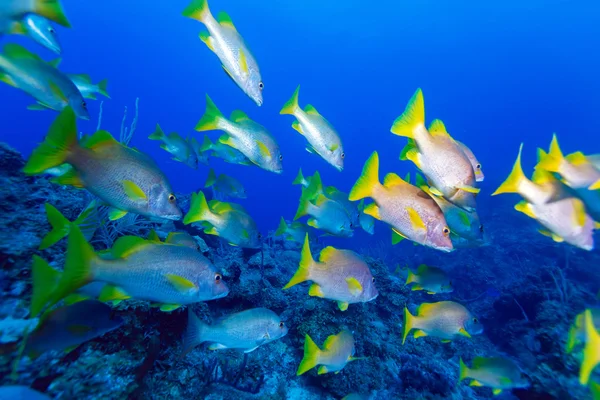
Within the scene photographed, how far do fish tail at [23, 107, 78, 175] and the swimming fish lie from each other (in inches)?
24.6

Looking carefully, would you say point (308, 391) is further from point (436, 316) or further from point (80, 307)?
point (80, 307)

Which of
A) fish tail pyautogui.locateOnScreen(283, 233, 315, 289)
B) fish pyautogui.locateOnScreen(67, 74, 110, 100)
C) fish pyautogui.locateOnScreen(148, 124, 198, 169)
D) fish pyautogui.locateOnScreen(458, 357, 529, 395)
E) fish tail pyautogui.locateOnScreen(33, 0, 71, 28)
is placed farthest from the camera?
fish pyautogui.locateOnScreen(148, 124, 198, 169)

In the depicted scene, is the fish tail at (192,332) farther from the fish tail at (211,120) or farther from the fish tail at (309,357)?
the fish tail at (211,120)

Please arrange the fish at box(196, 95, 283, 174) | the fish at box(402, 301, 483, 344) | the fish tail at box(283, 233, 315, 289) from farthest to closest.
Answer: the fish at box(196, 95, 283, 174), the fish at box(402, 301, 483, 344), the fish tail at box(283, 233, 315, 289)

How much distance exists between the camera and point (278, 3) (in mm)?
102188

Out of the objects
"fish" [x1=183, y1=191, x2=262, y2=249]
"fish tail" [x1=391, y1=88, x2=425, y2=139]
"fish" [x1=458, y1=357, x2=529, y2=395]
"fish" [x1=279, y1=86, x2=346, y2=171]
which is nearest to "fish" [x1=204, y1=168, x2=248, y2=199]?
"fish" [x1=183, y1=191, x2=262, y2=249]

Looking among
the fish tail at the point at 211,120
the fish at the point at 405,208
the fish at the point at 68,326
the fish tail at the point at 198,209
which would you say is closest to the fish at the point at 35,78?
the fish tail at the point at 211,120

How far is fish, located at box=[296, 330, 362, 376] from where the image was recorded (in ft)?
11.2

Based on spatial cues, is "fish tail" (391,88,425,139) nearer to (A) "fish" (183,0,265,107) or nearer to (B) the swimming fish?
(A) "fish" (183,0,265,107)

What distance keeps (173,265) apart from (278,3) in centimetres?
12313

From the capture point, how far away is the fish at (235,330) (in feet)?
9.75

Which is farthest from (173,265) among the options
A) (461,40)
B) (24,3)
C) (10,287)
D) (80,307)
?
(461,40)

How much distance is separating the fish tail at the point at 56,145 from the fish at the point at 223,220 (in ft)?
6.12

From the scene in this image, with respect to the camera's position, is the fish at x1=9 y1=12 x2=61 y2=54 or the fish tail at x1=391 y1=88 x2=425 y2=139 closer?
the fish tail at x1=391 y1=88 x2=425 y2=139
